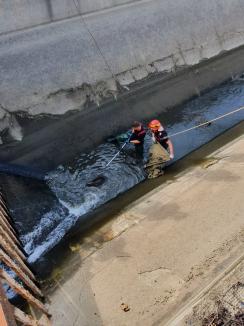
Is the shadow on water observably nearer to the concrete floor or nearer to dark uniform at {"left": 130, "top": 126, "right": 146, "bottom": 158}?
dark uniform at {"left": 130, "top": 126, "right": 146, "bottom": 158}

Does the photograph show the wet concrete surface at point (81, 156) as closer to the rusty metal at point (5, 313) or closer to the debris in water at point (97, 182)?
the debris in water at point (97, 182)

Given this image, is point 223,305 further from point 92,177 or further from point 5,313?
point 92,177

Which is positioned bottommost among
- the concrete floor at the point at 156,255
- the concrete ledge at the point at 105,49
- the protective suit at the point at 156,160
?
the concrete floor at the point at 156,255

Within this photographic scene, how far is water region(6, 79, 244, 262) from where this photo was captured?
9.41 metres

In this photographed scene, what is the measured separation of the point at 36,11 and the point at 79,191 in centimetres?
594

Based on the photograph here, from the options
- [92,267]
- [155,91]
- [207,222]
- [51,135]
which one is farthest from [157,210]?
[155,91]

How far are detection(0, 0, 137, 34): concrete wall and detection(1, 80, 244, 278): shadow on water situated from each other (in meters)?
4.40

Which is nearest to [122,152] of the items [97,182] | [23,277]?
[97,182]

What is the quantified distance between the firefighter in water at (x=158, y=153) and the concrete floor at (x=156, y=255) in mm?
1128

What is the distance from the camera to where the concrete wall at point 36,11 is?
466 inches

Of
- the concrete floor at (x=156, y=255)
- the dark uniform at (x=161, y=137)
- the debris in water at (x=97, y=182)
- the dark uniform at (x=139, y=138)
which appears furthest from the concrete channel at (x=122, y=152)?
the dark uniform at (x=161, y=137)

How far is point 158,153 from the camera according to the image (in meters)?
10.5

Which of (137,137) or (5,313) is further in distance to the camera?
(137,137)

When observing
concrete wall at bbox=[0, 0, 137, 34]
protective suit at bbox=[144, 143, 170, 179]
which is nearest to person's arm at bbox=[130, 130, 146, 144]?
protective suit at bbox=[144, 143, 170, 179]
